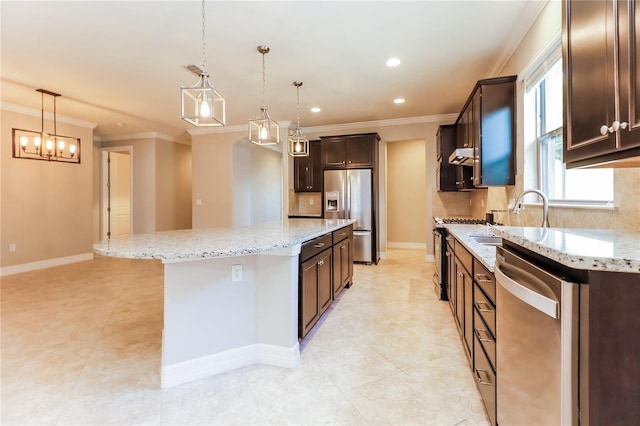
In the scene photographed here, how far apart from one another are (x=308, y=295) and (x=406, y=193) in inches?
214

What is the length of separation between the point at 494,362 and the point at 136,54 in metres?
4.17

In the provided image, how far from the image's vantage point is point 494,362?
1.44 meters

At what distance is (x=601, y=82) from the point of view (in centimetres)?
116

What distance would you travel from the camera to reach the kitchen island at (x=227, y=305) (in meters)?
1.92

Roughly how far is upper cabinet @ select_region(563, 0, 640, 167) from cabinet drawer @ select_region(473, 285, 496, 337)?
0.80m

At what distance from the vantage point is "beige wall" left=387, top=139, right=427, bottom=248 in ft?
23.5

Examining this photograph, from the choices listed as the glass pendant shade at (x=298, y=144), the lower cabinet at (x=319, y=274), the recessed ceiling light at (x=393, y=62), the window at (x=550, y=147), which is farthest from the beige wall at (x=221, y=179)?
the window at (x=550, y=147)

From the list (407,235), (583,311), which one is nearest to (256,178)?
(407,235)

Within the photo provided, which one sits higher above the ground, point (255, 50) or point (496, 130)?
point (255, 50)

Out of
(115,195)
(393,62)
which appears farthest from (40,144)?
(393,62)

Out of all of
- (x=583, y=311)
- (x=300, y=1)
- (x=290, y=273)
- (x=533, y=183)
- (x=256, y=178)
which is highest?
(x=300, y=1)

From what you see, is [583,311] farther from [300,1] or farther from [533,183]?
[300,1]

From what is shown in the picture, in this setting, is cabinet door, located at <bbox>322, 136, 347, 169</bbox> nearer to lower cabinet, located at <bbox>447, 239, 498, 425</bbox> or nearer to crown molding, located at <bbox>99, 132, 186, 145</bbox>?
lower cabinet, located at <bbox>447, 239, 498, 425</bbox>

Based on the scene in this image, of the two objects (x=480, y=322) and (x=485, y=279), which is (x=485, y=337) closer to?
(x=480, y=322)
